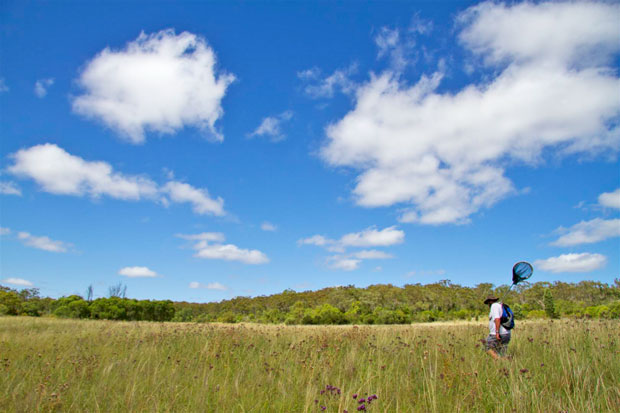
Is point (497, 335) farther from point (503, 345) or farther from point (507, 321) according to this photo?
point (507, 321)

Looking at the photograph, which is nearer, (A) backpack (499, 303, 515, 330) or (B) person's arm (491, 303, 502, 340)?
(B) person's arm (491, 303, 502, 340)

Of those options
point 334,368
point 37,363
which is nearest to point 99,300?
point 37,363

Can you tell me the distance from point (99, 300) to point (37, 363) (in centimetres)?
6167

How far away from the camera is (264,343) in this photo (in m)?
8.28

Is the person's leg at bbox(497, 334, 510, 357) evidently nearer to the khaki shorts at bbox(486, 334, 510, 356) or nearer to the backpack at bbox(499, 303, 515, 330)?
the khaki shorts at bbox(486, 334, 510, 356)

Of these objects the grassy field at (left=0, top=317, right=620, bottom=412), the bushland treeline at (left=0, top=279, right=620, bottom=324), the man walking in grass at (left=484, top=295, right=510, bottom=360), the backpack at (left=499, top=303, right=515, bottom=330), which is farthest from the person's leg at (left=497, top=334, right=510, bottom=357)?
the bushland treeline at (left=0, top=279, right=620, bottom=324)

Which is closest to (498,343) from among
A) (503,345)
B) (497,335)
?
(503,345)

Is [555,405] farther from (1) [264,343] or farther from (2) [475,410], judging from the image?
(1) [264,343]

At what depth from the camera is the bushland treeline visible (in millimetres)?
47719

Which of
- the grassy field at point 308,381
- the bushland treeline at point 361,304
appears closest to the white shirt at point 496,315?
the grassy field at point 308,381

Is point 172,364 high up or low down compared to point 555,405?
down

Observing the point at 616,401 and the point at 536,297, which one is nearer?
the point at 616,401

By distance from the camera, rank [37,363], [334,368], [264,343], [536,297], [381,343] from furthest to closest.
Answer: [536,297] → [264,343] → [381,343] → [37,363] → [334,368]

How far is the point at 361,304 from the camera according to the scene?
188ft
